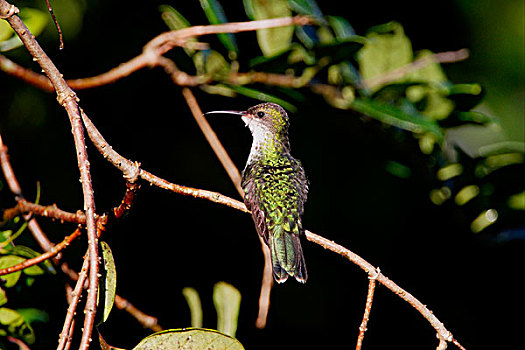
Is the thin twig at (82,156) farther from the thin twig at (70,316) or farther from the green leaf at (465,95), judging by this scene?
the green leaf at (465,95)

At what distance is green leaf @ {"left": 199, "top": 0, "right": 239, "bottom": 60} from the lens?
1804mm

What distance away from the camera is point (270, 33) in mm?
1984

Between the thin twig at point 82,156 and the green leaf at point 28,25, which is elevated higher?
the green leaf at point 28,25

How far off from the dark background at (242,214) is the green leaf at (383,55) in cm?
19

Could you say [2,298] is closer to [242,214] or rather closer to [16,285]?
[16,285]

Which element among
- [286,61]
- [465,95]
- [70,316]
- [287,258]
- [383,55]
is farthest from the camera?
[383,55]

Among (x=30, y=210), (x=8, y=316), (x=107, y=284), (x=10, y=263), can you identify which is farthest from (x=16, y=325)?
(x=107, y=284)

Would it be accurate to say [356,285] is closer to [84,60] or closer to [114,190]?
[114,190]

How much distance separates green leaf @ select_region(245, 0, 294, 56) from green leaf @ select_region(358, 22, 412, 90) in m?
0.32

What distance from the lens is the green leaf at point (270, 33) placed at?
6.48 feet

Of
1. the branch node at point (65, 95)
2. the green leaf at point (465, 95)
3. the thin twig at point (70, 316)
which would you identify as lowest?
the thin twig at point (70, 316)

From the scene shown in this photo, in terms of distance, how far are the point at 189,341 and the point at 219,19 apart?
107 cm

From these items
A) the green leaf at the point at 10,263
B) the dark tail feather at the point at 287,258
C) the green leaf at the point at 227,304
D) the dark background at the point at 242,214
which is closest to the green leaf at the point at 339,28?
the dark background at the point at 242,214

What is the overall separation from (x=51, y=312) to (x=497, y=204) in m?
1.54
